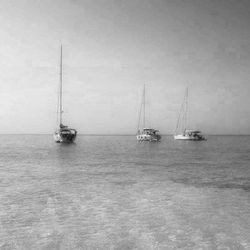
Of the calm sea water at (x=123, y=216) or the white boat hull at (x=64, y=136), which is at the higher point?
the calm sea water at (x=123, y=216)

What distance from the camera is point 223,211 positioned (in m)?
16.4

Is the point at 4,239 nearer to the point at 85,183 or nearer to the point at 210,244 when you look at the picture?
the point at 210,244

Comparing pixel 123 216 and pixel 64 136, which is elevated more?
pixel 123 216

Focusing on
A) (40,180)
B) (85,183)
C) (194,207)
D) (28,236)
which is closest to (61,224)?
(28,236)

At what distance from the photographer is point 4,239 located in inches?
456

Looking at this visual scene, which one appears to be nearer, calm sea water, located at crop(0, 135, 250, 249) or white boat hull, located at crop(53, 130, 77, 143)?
calm sea water, located at crop(0, 135, 250, 249)

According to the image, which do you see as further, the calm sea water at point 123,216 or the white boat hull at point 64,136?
the white boat hull at point 64,136

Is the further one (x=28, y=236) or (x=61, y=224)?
(x=61, y=224)

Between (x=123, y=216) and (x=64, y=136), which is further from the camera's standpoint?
(x=64, y=136)

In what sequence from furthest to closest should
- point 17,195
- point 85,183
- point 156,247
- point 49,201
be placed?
point 85,183
point 17,195
point 49,201
point 156,247

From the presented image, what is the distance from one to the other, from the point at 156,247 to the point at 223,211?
657 centimetres

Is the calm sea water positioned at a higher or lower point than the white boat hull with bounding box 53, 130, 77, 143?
higher

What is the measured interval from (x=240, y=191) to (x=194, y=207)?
22.8 feet

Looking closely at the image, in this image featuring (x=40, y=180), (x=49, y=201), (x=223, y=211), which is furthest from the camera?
(x=40, y=180)
